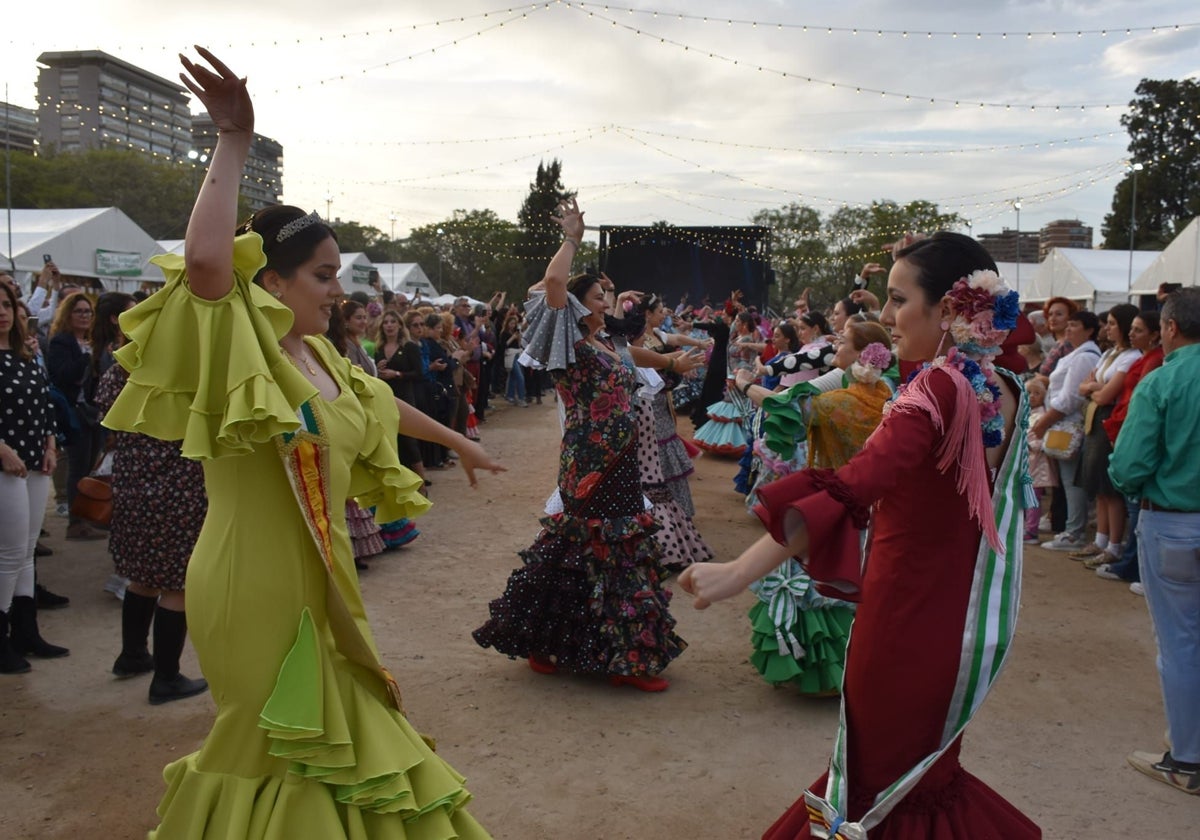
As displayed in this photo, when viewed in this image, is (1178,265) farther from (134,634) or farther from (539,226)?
(539,226)

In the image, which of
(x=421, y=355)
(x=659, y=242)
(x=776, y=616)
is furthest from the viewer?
(x=659, y=242)

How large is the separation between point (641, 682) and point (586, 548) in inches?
31.4

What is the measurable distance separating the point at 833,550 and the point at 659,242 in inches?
1116

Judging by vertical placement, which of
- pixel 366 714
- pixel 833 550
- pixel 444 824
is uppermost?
pixel 833 550

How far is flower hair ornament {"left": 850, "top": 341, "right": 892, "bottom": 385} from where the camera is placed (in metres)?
4.91

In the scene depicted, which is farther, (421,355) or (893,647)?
(421,355)

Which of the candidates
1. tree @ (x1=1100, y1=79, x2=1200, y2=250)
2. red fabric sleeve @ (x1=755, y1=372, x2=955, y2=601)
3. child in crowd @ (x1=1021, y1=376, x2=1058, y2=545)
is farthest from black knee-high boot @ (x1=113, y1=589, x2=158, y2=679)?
tree @ (x1=1100, y1=79, x2=1200, y2=250)

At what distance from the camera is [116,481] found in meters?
5.36

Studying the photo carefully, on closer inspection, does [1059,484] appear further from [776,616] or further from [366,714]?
[366,714]

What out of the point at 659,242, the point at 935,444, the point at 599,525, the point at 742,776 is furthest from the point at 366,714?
the point at 659,242

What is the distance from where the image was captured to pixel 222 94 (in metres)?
2.29

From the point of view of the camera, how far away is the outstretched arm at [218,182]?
2.24 meters

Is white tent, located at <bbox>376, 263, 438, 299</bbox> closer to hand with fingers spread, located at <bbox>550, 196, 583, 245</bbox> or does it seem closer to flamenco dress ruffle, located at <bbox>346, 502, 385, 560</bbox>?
flamenco dress ruffle, located at <bbox>346, 502, 385, 560</bbox>

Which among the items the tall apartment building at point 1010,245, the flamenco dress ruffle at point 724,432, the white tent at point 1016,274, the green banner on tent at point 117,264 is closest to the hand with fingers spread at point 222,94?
the flamenco dress ruffle at point 724,432
